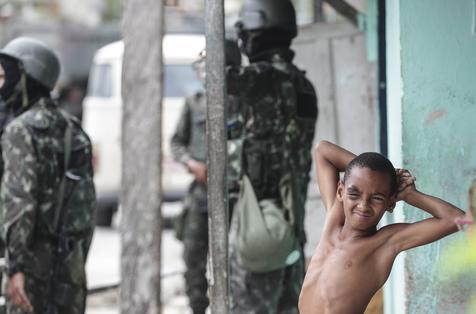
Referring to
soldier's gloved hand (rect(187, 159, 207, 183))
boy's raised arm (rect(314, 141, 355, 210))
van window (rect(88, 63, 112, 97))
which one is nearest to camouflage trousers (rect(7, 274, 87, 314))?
soldier's gloved hand (rect(187, 159, 207, 183))

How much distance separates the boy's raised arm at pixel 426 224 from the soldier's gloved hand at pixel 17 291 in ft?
7.39

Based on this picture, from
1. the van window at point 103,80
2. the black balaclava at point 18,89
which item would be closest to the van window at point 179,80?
the van window at point 103,80

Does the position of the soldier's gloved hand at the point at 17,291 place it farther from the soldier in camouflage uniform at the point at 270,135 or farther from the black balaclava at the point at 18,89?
the soldier in camouflage uniform at the point at 270,135

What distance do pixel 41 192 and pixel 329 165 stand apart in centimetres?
190

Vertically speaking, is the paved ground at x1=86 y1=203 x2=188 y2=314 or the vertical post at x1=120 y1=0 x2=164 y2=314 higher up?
the vertical post at x1=120 y1=0 x2=164 y2=314

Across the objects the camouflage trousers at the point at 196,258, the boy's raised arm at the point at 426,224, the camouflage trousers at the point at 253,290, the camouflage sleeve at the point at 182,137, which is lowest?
the camouflage trousers at the point at 196,258

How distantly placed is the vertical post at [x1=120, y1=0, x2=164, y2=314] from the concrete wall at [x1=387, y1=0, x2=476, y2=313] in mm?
1203

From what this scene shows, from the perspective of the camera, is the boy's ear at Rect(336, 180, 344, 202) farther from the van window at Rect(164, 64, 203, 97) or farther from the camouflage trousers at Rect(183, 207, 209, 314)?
the van window at Rect(164, 64, 203, 97)

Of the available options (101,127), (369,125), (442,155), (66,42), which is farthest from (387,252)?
(66,42)

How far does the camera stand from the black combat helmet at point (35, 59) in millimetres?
5648

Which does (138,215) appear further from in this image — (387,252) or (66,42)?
(66,42)

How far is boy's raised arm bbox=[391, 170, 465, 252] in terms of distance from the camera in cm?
351

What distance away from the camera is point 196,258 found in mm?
7324

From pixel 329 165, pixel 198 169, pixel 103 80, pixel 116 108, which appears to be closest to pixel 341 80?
pixel 198 169
